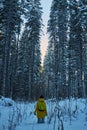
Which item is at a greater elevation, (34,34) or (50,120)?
(34,34)

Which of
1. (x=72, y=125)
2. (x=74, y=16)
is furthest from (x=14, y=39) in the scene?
(x=72, y=125)

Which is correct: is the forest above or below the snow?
above

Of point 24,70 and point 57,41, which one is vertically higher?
point 57,41

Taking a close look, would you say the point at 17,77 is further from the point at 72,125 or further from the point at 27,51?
the point at 72,125

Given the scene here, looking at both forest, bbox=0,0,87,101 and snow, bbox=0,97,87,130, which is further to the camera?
forest, bbox=0,0,87,101

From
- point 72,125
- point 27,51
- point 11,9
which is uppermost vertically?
point 11,9

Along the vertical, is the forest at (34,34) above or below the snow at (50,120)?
above

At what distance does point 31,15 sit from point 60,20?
3.97m

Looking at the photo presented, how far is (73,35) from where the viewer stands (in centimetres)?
3416

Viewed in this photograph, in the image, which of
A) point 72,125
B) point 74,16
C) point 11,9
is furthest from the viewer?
point 74,16

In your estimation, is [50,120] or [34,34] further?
[34,34]

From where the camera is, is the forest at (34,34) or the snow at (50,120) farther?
the forest at (34,34)

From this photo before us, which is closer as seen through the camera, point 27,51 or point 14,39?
point 14,39

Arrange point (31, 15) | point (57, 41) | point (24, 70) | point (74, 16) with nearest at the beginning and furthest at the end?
point (74, 16) < point (31, 15) < point (57, 41) < point (24, 70)
